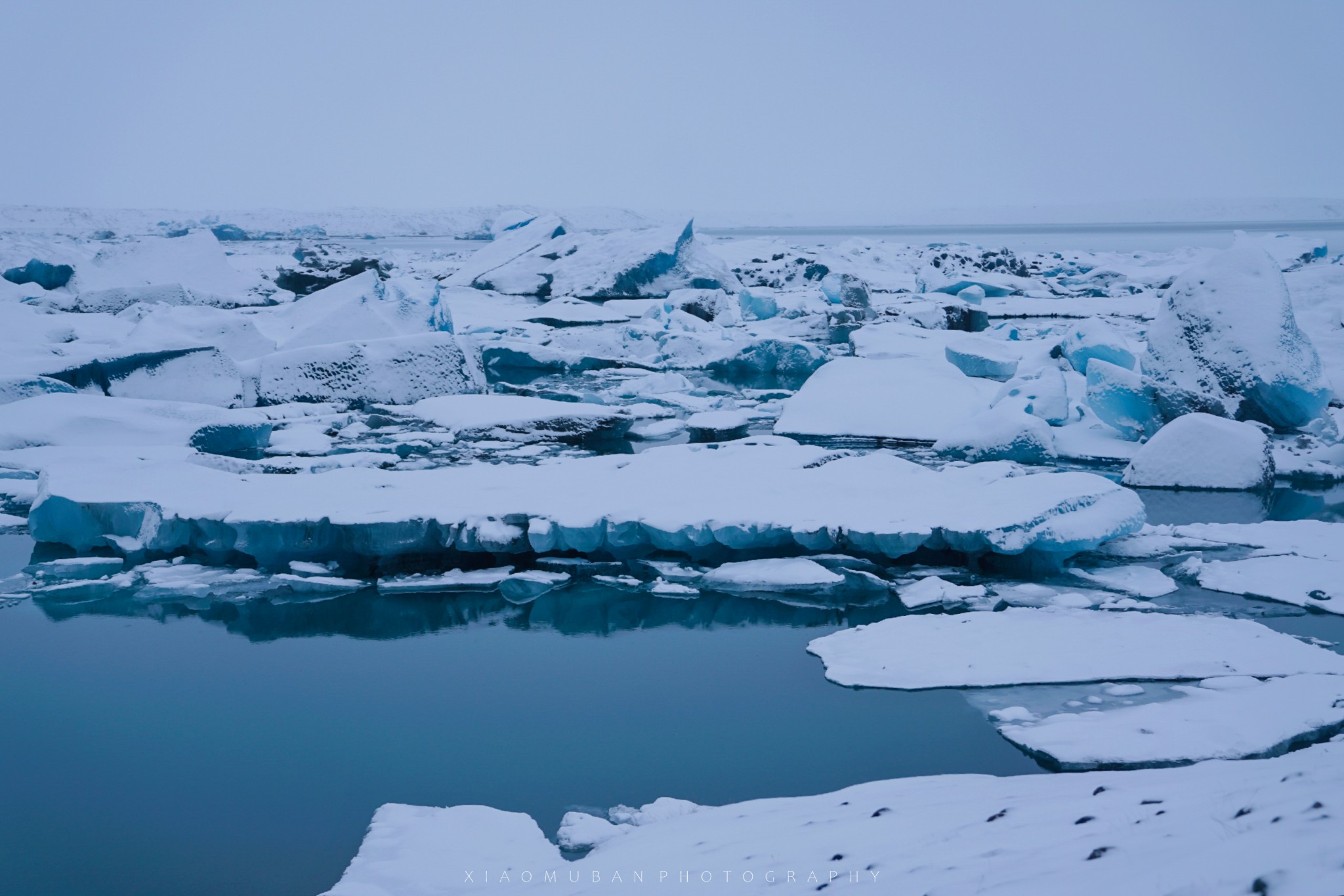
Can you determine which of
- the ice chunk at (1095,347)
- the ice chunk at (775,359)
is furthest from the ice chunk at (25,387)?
the ice chunk at (1095,347)

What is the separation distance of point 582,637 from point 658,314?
30.3 ft

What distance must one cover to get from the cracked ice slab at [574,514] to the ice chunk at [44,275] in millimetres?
10440

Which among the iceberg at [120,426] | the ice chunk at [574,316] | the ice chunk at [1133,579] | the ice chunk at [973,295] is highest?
the ice chunk at [973,295]

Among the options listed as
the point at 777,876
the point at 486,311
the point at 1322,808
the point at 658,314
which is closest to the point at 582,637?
the point at 777,876

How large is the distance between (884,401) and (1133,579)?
3.46 m

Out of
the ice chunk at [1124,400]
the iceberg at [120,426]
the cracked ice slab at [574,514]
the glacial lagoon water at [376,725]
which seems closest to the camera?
the glacial lagoon water at [376,725]

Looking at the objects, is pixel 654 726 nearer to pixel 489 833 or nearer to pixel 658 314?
pixel 489 833

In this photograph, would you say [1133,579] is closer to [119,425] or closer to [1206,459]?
[1206,459]

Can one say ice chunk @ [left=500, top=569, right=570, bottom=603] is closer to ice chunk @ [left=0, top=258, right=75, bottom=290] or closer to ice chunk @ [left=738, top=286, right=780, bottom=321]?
ice chunk @ [left=738, top=286, right=780, bottom=321]

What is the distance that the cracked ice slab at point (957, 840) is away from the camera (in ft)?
4.19

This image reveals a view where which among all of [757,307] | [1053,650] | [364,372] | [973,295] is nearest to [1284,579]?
[1053,650]

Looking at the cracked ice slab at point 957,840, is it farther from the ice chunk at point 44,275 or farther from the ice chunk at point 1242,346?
the ice chunk at point 44,275

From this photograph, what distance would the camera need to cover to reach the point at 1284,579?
3.91 meters

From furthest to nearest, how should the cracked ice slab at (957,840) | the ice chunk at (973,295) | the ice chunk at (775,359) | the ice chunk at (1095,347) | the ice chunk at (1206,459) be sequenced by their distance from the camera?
the ice chunk at (973,295), the ice chunk at (775,359), the ice chunk at (1095,347), the ice chunk at (1206,459), the cracked ice slab at (957,840)
